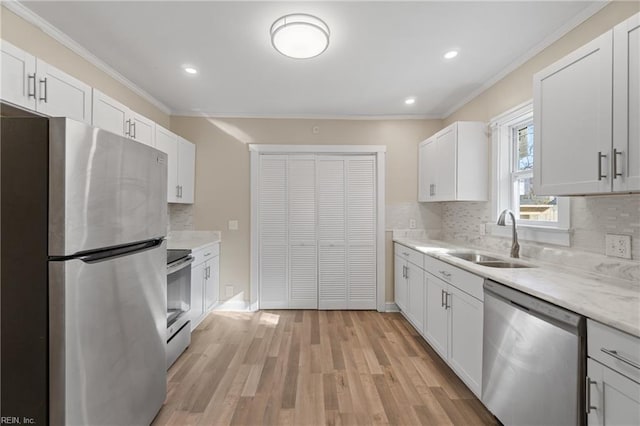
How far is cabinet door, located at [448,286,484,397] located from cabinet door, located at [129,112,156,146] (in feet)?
10.1

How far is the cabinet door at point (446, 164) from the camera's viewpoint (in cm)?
279

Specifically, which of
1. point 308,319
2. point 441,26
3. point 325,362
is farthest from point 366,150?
point 325,362

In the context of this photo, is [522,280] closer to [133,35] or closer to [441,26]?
[441,26]

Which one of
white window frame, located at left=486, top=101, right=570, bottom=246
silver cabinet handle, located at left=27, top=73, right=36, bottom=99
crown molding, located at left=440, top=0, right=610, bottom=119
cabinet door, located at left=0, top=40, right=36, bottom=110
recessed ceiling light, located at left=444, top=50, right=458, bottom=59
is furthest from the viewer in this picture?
white window frame, located at left=486, top=101, right=570, bottom=246

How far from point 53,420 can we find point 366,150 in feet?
11.4

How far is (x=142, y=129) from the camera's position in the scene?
8.53ft

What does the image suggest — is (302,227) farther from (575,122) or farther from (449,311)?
(575,122)

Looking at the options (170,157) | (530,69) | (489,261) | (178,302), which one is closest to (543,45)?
(530,69)

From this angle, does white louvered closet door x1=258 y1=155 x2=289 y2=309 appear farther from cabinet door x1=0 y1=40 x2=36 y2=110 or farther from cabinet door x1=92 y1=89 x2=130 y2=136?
cabinet door x1=0 y1=40 x2=36 y2=110

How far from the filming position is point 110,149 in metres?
1.27

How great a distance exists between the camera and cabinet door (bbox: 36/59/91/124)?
161 centimetres

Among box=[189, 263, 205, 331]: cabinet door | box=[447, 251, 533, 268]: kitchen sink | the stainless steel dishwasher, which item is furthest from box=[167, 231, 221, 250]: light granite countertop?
the stainless steel dishwasher

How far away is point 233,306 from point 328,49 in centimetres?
315

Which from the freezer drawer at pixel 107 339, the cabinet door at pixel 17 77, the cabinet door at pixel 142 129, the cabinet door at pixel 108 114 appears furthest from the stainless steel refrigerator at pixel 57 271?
the cabinet door at pixel 142 129
